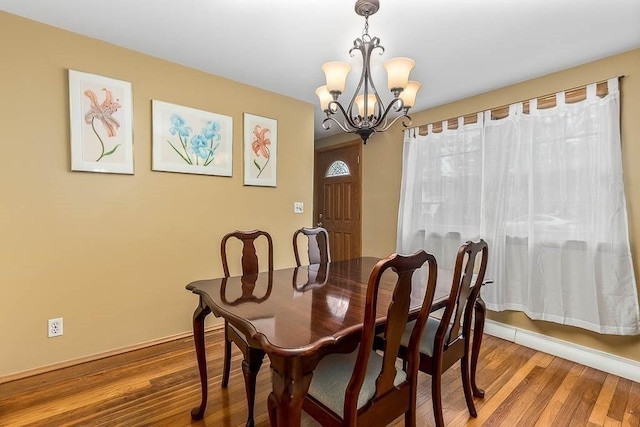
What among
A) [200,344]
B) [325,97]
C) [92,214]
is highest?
[325,97]

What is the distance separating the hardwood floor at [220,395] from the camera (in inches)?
64.8

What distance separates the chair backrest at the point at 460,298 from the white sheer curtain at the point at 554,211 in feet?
4.45

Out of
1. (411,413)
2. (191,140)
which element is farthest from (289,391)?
(191,140)

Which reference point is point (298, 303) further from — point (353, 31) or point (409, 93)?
point (353, 31)

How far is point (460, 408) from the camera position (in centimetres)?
176

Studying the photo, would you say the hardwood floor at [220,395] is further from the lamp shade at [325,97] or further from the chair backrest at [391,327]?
the lamp shade at [325,97]

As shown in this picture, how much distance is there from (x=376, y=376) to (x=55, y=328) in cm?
222

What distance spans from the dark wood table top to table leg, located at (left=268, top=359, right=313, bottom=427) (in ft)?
0.29

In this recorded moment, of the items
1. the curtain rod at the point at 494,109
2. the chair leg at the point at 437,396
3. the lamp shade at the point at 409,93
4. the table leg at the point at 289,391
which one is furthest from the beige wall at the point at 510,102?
the table leg at the point at 289,391

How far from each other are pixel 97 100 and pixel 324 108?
1.67 meters

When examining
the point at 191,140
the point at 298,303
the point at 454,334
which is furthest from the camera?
the point at 191,140

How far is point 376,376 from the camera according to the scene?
125cm

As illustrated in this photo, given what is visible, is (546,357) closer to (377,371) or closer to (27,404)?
(377,371)

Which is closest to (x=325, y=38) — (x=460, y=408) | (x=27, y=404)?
(x=460, y=408)
